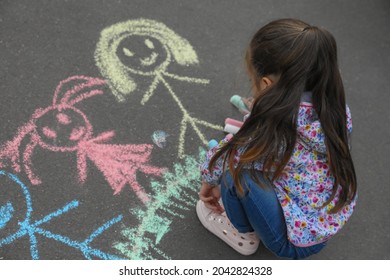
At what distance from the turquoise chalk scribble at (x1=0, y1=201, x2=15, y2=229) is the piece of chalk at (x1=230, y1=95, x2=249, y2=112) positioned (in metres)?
1.18

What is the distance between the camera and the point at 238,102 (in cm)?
234

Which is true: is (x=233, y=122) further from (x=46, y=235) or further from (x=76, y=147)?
(x=46, y=235)

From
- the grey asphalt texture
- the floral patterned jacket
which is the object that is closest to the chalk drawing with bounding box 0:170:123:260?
the grey asphalt texture

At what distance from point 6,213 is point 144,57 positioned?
1.05 m

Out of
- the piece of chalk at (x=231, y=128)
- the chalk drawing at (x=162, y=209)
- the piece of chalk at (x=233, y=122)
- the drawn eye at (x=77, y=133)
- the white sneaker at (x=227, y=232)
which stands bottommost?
the white sneaker at (x=227, y=232)

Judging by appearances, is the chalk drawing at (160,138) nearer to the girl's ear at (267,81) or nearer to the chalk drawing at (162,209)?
the chalk drawing at (162,209)

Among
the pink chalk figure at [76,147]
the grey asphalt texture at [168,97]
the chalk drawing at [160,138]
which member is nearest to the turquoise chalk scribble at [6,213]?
the grey asphalt texture at [168,97]

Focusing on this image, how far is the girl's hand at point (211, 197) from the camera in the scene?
188 centimetres

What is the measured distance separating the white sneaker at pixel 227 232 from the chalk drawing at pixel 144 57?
1.11 feet

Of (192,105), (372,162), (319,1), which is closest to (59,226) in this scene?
(192,105)

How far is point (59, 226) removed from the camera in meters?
1.89

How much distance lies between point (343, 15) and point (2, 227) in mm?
2361

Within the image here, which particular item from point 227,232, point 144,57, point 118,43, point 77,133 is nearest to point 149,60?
point 144,57
